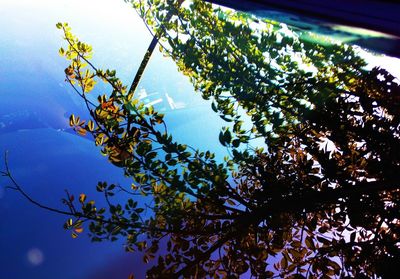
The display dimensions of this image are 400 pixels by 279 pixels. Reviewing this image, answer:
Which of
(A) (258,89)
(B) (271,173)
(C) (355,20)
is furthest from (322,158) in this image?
(C) (355,20)

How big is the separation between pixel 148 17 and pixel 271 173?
6.98 feet

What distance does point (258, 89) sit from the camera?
2.51 m

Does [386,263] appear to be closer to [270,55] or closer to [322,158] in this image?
[322,158]

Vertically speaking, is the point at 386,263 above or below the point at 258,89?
below

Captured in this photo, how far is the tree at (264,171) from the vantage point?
1.85 metres

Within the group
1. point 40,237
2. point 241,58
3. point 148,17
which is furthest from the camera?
point 40,237

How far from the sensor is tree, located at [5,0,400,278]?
185 centimetres

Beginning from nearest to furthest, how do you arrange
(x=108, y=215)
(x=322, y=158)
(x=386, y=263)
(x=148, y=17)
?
1. (x=386, y=263)
2. (x=322, y=158)
3. (x=148, y=17)
4. (x=108, y=215)

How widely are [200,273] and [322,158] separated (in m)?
1.11

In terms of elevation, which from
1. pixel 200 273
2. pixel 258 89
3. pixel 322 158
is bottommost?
pixel 200 273

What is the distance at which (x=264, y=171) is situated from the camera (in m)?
2.06

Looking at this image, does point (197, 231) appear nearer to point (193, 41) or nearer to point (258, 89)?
point (258, 89)

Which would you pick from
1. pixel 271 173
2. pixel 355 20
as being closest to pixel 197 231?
pixel 271 173

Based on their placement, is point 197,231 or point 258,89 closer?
point 197,231
